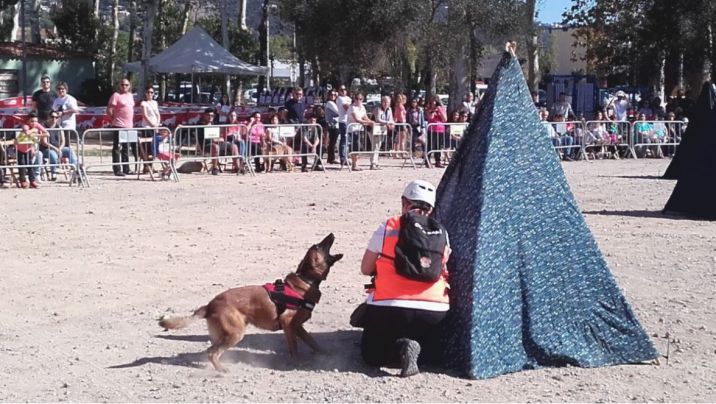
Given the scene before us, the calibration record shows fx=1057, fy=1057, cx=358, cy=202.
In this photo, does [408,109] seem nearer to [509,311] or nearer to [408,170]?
[408,170]

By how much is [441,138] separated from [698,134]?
8852 millimetres

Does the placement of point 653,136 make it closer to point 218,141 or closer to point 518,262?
point 218,141

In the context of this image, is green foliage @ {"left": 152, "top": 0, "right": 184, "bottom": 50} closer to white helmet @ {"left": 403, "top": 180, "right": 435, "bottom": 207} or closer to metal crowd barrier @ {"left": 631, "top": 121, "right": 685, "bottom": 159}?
metal crowd barrier @ {"left": 631, "top": 121, "right": 685, "bottom": 159}

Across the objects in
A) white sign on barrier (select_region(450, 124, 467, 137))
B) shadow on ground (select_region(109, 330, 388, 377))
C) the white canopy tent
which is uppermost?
the white canopy tent

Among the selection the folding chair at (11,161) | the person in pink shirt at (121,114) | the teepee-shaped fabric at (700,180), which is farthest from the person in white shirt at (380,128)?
the teepee-shaped fabric at (700,180)

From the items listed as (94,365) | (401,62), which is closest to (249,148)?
(94,365)

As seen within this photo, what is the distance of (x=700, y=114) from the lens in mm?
17297

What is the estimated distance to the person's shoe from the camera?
6836 millimetres

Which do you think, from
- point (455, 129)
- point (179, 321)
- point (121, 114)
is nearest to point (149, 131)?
point (121, 114)

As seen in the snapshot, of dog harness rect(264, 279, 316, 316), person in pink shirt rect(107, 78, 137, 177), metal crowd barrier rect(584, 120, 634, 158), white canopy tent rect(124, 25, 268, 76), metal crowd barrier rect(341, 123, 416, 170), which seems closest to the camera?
dog harness rect(264, 279, 316, 316)

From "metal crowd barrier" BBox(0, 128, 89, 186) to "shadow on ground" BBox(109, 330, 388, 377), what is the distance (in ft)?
35.1

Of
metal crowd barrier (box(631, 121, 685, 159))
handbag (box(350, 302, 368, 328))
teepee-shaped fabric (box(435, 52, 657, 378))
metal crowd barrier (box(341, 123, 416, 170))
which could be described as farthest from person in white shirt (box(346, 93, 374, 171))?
teepee-shaped fabric (box(435, 52, 657, 378))

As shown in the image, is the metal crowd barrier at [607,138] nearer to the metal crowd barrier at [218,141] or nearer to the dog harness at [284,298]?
the metal crowd barrier at [218,141]

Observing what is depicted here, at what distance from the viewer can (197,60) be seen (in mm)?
35031
